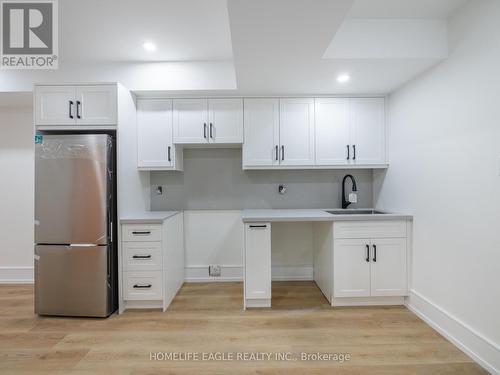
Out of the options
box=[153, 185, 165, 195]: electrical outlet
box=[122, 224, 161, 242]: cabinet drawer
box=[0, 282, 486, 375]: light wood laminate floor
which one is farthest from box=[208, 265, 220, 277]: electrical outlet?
box=[153, 185, 165, 195]: electrical outlet

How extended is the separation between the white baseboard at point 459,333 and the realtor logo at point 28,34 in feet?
13.1

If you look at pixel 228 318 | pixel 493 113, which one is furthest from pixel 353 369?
pixel 493 113

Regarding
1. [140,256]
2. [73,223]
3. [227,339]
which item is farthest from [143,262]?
[227,339]

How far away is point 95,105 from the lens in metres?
2.52

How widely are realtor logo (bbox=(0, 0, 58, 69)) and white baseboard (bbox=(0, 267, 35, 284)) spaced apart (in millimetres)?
2493

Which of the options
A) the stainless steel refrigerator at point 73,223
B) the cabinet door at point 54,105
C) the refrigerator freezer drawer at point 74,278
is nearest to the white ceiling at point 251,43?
the cabinet door at point 54,105

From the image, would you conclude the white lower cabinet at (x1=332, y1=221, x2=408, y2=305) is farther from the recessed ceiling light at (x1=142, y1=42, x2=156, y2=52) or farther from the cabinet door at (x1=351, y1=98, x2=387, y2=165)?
the recessed ceiling light at (x1=142, y1=42, x2=156, y2=52)

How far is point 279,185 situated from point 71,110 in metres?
2.45

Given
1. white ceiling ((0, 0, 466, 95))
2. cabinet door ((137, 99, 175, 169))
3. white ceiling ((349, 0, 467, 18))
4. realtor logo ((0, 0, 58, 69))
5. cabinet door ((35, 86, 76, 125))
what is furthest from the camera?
cabinet door ((137, 99, 175, 169))

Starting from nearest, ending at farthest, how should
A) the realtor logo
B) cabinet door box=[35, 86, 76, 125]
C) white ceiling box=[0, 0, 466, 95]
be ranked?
white ceiling box=[0, 0, 466, 95] → the realtor logo → cabinet door box=[35, 86, 76, 125]

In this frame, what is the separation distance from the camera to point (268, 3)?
4.81 ft

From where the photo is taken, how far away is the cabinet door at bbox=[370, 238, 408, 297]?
2561mm

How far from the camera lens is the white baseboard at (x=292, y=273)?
335cm

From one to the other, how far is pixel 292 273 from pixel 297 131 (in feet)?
6.10
